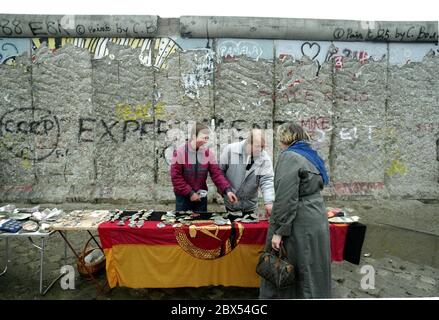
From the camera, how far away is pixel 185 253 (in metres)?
3.75

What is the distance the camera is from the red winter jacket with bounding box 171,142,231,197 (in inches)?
170

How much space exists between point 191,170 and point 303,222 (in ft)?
5.48

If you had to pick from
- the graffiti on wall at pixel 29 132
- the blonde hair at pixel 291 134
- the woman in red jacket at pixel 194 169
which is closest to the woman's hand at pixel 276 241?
the blonde hair at pixel 291 134

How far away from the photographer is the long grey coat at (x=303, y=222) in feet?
10.3

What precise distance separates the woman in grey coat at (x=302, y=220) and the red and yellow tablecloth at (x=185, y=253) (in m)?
0.57

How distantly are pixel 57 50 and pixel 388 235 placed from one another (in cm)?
681

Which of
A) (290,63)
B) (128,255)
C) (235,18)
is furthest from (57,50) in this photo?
(128,255)

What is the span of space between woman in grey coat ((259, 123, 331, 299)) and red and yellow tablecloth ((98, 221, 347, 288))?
567 millimetres

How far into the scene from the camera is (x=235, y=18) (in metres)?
6.96

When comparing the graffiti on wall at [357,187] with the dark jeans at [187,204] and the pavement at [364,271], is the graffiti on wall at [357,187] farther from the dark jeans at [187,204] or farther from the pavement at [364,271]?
the dark jeans at [187,204]

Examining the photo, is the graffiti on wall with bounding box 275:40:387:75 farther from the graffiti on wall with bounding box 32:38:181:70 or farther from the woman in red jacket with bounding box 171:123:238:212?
the woman in red jacket with bounding box 171:123:238:212

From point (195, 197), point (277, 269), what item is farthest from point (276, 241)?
point (195, 197)

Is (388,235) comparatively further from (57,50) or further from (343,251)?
(57,50)

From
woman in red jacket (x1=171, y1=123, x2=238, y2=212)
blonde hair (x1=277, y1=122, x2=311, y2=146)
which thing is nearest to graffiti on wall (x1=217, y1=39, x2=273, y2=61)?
woman in red jacket (x1=171, y1=123, x2=238, y2=212)
